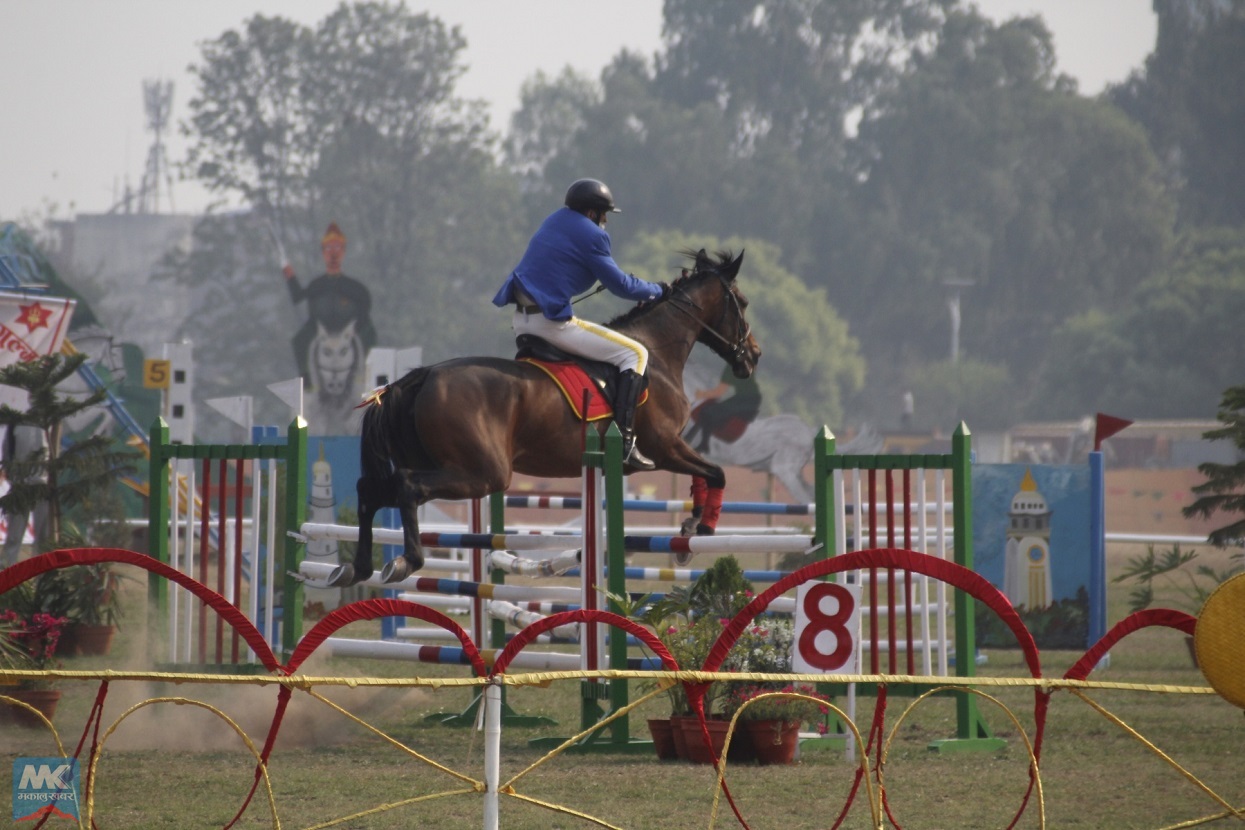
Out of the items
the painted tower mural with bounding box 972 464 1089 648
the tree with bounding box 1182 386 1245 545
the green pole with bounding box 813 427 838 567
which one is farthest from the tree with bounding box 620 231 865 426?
the green pole with bounding box 813 427 838 567

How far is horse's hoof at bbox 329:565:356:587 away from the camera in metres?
6.70

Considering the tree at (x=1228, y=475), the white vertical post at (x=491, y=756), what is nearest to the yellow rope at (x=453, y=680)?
the white vertical post at (x=491, y=756)

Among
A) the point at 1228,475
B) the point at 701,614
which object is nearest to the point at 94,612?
the point at 701,614

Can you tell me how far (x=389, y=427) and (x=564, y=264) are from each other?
1.20m

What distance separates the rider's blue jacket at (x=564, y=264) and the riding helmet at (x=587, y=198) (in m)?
0.07

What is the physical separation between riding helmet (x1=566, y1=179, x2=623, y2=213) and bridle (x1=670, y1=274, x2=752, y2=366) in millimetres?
773

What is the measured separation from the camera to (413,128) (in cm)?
5372

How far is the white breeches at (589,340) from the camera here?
722 cm

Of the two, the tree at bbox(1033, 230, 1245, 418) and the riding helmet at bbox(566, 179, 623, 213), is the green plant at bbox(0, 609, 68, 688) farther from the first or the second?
the tree at bbox(1033, 230, 1245, 418)

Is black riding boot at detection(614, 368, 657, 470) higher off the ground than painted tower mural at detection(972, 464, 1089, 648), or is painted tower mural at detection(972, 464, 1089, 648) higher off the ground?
black riding boot at detection(614, 368, 657, 470)

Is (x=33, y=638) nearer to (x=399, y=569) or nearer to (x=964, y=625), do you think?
(x=399, y=569)

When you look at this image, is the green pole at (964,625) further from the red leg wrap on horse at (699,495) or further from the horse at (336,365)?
the horse at (336,365)

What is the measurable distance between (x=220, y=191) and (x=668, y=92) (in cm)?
2137

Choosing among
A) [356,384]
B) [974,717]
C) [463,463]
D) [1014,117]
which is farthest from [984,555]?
[1014,117]
